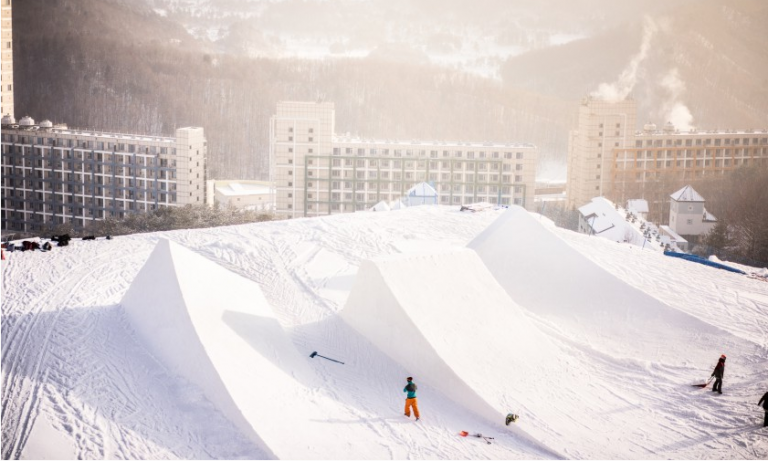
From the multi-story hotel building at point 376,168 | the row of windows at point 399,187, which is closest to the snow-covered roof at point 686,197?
the multi-story hotel building at point 376,168

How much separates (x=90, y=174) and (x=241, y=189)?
8185 mm

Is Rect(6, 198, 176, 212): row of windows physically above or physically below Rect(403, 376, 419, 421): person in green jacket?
above

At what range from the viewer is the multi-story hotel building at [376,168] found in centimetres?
2491

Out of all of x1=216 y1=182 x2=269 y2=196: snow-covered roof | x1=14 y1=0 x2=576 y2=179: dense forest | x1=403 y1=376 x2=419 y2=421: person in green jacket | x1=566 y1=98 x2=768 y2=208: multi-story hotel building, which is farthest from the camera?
x1=14 y1=0 x2=576 y2=179: dense forest

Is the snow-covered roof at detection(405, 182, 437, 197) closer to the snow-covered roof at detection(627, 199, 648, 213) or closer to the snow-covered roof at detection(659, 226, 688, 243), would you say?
the snow-covered roof at detection(659, 226, 688, 243)

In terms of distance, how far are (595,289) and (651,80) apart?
3400cm

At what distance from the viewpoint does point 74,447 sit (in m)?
6.45

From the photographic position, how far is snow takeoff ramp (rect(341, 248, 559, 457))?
25.9 ft

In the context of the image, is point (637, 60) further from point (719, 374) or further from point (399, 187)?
point (719, 374)

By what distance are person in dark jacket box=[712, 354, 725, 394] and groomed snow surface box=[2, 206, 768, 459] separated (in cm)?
7

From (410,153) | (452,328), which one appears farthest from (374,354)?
(410,153)

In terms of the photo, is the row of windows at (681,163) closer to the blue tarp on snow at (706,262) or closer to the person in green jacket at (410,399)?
the blue tarp on snow at (706,262)

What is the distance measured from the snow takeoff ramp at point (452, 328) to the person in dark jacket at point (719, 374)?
4.94 feet

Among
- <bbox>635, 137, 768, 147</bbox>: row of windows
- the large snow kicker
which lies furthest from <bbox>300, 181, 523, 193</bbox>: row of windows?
the large snow kicker
